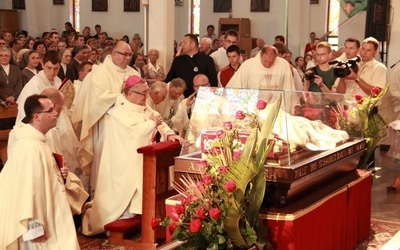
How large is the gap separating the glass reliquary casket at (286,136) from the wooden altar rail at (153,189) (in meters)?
0.98

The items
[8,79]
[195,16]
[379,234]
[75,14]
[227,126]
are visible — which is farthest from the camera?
[75,14]

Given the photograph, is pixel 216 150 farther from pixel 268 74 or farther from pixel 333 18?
pixel 333 18

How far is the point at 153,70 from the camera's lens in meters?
11.5

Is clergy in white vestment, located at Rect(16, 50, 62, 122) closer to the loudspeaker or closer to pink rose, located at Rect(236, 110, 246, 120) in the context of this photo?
pink rose, located at Rect(236, 110, 246, 120)

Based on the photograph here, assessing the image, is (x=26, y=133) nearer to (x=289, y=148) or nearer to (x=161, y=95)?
(x=289, y=148)

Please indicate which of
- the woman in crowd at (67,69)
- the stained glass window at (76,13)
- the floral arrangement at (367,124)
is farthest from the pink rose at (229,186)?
the stained glass window at (76,13)

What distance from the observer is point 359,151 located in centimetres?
716

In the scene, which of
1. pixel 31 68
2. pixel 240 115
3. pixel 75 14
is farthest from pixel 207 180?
pixel 75 14

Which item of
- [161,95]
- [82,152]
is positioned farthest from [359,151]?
[82,152]

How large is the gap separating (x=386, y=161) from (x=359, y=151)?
5.27m

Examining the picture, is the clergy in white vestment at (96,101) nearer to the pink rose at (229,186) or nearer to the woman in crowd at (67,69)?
the woman in crowd at (67,69)

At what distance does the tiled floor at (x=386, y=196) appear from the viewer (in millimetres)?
8734

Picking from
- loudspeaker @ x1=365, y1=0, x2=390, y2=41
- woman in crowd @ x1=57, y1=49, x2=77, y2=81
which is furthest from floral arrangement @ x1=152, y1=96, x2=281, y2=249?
loudspeaker @ x1=365, y1=0, x2=390, y2=41

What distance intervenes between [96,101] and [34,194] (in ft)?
9.76
